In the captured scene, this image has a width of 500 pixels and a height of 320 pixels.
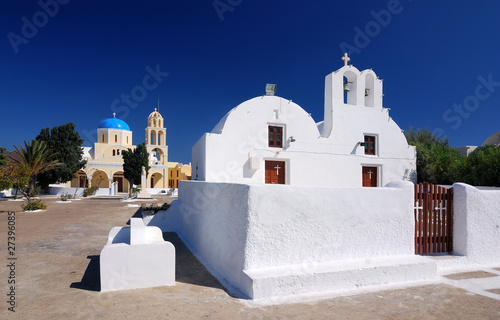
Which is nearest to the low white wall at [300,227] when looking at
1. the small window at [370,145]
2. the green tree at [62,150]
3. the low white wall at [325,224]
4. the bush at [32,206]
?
the low white wall at [325,224]

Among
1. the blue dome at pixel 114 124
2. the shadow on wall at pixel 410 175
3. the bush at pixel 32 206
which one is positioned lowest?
the bush at pixel 32 206

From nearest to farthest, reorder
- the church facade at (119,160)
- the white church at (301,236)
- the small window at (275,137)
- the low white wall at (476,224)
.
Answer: the white church at (301,236) → the low white wall at (476,224) → the small window at (275,137) → the church facade at (119,160)

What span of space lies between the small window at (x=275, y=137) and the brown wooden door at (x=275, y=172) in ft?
2.31

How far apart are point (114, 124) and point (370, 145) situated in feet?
122

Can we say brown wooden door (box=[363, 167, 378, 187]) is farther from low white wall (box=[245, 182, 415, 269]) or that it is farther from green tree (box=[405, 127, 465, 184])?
low white wall (box=[245, 182, 415, 269])

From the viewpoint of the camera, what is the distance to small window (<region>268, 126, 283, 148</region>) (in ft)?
36.9

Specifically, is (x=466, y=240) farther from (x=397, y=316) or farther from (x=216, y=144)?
(x=216, y=144)

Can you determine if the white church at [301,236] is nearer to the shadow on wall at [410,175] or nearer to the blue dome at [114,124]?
the shadow on wall at [410,175]

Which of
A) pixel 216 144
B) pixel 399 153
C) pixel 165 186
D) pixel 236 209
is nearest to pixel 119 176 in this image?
pixel 165 186

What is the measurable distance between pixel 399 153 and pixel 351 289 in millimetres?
9984

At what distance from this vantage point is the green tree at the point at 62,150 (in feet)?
84.7

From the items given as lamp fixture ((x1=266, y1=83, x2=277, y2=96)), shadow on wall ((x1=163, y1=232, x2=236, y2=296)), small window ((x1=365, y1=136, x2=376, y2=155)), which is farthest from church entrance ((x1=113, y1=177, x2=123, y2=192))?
shadow on wall ((x1=163, y1=232, x2=236, y2=296))

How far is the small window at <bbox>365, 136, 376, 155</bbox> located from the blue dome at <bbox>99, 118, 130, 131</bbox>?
36.5m

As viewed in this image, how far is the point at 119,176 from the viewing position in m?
36.3
